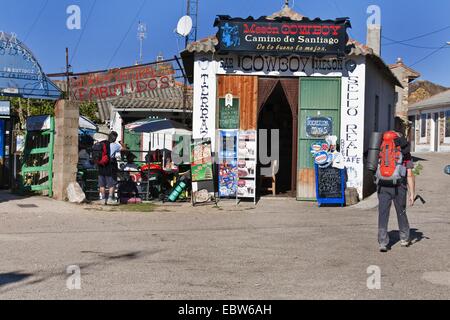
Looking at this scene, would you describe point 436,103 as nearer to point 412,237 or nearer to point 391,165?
point 412,237

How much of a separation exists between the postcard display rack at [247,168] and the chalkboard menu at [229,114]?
30cm

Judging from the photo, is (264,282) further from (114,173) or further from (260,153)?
(260,153)

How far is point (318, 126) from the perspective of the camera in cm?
1590

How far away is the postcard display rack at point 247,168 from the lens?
15766mm

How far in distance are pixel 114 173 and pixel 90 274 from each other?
24.7ft

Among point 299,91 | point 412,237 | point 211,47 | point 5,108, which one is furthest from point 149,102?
point 412,237

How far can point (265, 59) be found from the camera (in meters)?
15.9

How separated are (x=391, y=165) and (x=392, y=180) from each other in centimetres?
22

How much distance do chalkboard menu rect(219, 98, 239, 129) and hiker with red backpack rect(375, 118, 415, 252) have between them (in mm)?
6853

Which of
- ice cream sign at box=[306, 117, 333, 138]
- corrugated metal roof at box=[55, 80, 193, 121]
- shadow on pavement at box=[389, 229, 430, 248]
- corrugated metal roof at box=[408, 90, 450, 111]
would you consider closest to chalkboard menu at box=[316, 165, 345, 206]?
ice cream sign at box=[306, 117, 333, 138]

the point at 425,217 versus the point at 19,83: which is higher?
the point at 19,83

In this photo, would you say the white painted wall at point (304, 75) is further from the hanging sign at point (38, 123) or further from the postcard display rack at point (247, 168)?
the hanging sign at point (38, 123)
